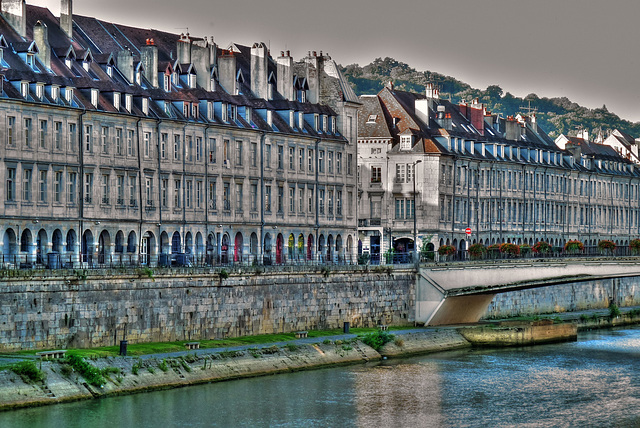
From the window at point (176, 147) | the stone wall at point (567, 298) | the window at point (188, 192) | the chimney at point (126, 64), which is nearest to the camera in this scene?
the chimney at point (126, 64)

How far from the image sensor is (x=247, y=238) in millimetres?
105938

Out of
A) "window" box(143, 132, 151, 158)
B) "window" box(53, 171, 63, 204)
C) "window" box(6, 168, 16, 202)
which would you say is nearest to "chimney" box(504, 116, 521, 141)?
"window" box(143, 132, 151, 158)

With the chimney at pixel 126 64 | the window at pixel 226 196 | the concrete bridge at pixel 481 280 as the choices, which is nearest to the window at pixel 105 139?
the chimney at pixel 126 64

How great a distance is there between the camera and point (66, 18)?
9775 centimetres

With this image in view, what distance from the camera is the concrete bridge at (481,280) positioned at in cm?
10612

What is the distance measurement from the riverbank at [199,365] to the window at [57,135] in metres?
16.6

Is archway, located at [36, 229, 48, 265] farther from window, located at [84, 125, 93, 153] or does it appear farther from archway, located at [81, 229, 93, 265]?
window, located at [84, 125, 93, 153]

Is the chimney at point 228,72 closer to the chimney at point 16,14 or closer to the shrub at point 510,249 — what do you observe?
the chimney at point 16,14

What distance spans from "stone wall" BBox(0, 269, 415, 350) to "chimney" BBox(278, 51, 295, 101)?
58.1 ft

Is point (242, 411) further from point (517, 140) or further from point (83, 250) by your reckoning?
point (517, 140)

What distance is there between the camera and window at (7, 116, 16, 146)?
84125 mm

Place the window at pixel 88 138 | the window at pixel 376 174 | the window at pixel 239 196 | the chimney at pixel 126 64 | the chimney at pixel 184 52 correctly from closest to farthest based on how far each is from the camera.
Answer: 1. the window at pixel 88 138
2. the chimney at pixel 126 64
3. the window at pixel 239 196
4. the chimney at pixel 184 52
5. the window at pixel 376 174

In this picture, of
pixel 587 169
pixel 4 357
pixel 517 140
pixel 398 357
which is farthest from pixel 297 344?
pixel 587 169

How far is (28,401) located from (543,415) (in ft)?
78.4
